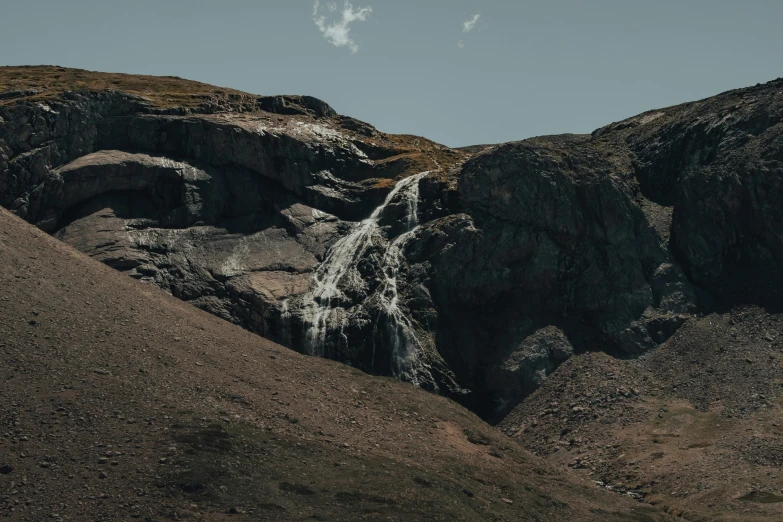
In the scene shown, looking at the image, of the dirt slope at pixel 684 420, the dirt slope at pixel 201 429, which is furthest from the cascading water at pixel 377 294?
the dirt slope at pixel 684 420

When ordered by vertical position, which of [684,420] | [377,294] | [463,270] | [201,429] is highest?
[463,270]

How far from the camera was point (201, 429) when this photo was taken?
59438 millimetres

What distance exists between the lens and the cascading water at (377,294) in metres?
90.0

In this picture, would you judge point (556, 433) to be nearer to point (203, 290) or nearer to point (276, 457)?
point (276, 457)

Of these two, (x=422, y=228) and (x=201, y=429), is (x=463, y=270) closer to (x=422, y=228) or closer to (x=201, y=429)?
(x=422, y=228)

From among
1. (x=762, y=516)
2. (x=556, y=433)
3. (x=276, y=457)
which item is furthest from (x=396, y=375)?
(x=762, y=516)

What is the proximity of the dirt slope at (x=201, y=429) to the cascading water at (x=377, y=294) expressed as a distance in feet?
27.2

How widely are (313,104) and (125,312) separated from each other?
189 ft

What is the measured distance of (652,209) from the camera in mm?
107938

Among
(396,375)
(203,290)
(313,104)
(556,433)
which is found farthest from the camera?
(313,104)

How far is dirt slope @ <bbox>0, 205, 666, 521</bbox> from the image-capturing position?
2023 inches

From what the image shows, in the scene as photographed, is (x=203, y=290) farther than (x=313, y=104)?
No

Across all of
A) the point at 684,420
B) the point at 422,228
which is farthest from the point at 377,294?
the point at 684,420

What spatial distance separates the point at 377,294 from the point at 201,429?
126ft
